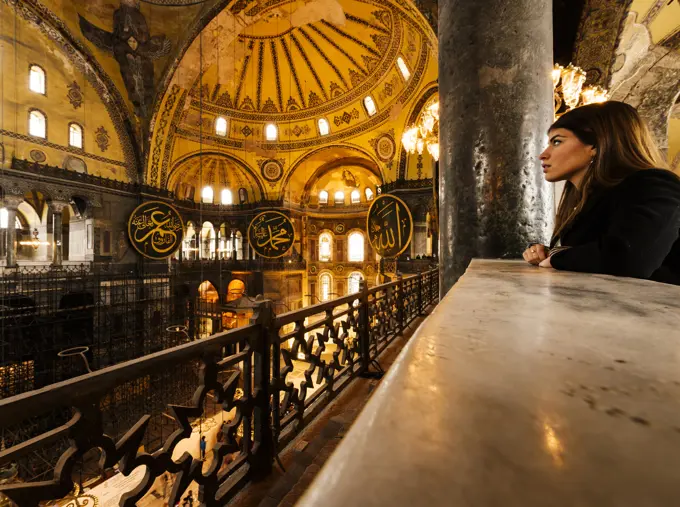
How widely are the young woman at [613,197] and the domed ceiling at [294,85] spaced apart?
34.2 feet

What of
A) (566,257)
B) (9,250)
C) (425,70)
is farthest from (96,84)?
(566,257)

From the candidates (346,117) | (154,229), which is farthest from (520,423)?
(346,117)

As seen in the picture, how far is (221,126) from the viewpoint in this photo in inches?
572

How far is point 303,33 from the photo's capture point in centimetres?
1275

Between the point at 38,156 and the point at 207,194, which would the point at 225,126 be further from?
the point at 38,156

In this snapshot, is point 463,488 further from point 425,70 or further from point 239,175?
point 239,175

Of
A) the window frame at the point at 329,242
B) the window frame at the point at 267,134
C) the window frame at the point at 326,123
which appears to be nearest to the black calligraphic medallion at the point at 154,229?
the window frame at the point at 267,134

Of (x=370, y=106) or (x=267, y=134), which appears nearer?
(x=370, y=106)

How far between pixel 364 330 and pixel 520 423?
3.13 metres

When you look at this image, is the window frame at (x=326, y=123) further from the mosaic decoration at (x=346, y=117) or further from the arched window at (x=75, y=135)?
the arched window at (x=75, y=135)

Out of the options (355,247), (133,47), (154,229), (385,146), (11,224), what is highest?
(133,47)

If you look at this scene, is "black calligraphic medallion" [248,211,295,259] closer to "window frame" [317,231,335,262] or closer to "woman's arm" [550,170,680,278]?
"window frame" [317,231,335,262]

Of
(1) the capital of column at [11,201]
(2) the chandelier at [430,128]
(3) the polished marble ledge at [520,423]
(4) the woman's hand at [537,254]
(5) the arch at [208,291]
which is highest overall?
(2) the chandelier at [430,128]

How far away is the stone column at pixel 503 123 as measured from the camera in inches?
74.2
